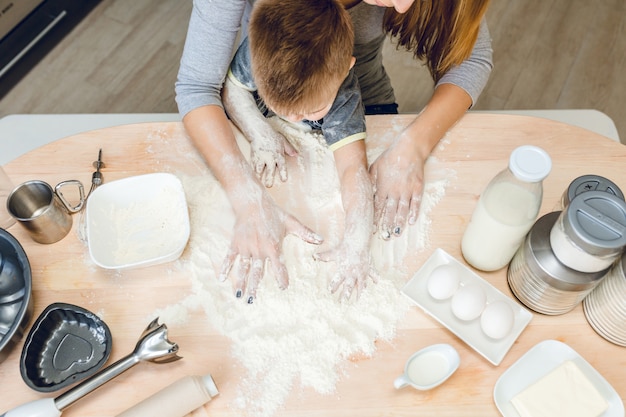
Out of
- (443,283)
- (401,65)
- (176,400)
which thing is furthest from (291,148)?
(401,65)

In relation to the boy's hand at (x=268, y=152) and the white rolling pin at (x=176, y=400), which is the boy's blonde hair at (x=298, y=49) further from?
the white rolling pin at (x=176, y=400)

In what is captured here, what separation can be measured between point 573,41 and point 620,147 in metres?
1.58

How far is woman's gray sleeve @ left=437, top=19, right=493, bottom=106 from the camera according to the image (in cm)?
117

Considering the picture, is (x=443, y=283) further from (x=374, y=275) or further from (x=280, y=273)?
(x=280, y=273)

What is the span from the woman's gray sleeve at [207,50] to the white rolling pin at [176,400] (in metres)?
0.57

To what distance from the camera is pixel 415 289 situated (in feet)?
3.01

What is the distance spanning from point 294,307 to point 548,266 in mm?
412

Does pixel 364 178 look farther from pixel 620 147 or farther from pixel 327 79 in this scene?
pixel 620 147

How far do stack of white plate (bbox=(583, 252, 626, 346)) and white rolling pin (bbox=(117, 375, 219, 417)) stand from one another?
634mm

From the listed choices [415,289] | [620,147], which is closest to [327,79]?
A: [415,289]

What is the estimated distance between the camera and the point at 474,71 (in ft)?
3.85

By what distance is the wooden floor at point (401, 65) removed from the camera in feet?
7.17

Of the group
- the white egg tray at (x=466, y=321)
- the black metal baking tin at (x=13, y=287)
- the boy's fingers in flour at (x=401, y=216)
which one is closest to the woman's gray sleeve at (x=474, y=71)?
the boy's fingers in flour at (x=401, y=216)

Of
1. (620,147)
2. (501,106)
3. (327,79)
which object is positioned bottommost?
(501,106)
